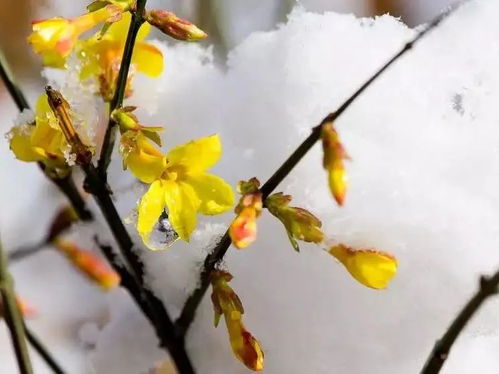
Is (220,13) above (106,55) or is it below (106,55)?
above

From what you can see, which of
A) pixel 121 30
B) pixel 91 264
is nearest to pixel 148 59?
pixel 121 30

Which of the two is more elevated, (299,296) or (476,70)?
(476,70)

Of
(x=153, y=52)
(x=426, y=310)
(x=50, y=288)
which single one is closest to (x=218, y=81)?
(x=153, y=52)

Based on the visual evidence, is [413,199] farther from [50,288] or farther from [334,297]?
[50,288]

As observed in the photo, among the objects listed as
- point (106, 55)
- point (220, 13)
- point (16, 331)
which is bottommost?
point (16, 331)

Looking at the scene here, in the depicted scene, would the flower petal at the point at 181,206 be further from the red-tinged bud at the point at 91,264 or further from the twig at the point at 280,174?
the red-tinged bud at the point at 91,264

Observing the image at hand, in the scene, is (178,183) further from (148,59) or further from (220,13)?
(220,13)
